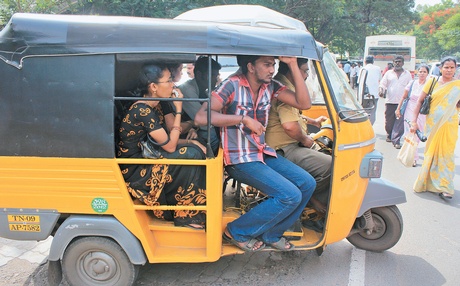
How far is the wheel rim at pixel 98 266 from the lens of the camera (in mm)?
2895

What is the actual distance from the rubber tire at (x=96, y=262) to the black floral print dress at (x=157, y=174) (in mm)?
447

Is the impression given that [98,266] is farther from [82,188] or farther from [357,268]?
[357,268]

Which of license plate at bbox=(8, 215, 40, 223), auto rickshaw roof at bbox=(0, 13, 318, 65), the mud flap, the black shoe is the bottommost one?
the mud flap

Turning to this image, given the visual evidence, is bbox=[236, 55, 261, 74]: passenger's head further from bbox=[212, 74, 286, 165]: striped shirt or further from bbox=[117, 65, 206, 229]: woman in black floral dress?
bbox=[117, 65, 206, 229]: woman in black floral dress

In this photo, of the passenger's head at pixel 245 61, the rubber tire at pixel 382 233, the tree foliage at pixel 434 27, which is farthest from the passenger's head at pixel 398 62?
the tree foliage at pixel 434 27

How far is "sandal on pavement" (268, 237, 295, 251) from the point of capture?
3.09 meters

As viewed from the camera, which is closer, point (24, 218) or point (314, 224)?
point (24, 218)

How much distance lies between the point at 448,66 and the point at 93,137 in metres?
4.38

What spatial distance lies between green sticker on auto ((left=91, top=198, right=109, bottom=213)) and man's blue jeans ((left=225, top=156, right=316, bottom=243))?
968mm

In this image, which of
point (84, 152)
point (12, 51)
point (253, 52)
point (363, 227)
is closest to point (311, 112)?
point (363, 227)

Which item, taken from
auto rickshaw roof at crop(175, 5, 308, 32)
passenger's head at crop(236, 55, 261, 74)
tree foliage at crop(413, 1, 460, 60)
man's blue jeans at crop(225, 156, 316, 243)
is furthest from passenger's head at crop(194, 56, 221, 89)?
tree foliage at crop(413, 1, 460, 60)

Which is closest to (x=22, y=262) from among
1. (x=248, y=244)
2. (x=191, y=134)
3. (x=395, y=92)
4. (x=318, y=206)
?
(x=191, y=134)

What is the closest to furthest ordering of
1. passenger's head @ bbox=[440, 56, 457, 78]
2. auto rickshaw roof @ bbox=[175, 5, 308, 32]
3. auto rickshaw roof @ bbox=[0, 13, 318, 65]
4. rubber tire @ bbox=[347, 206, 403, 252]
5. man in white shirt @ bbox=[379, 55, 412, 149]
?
1. auto rickshaw roof @ bbox=[0, 13, 318, 65]
2. rubber tire @ bbox=[347, 206, 403, 252]
3. passenger's head @ bbox=[440, 56, 457, 78]
4. auto rickshaw roof @ bbox=[175, 5, 308, 32]
5. man in white shirt @ bbox=[379, 55, 412, 149]

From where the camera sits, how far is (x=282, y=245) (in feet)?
10.2
